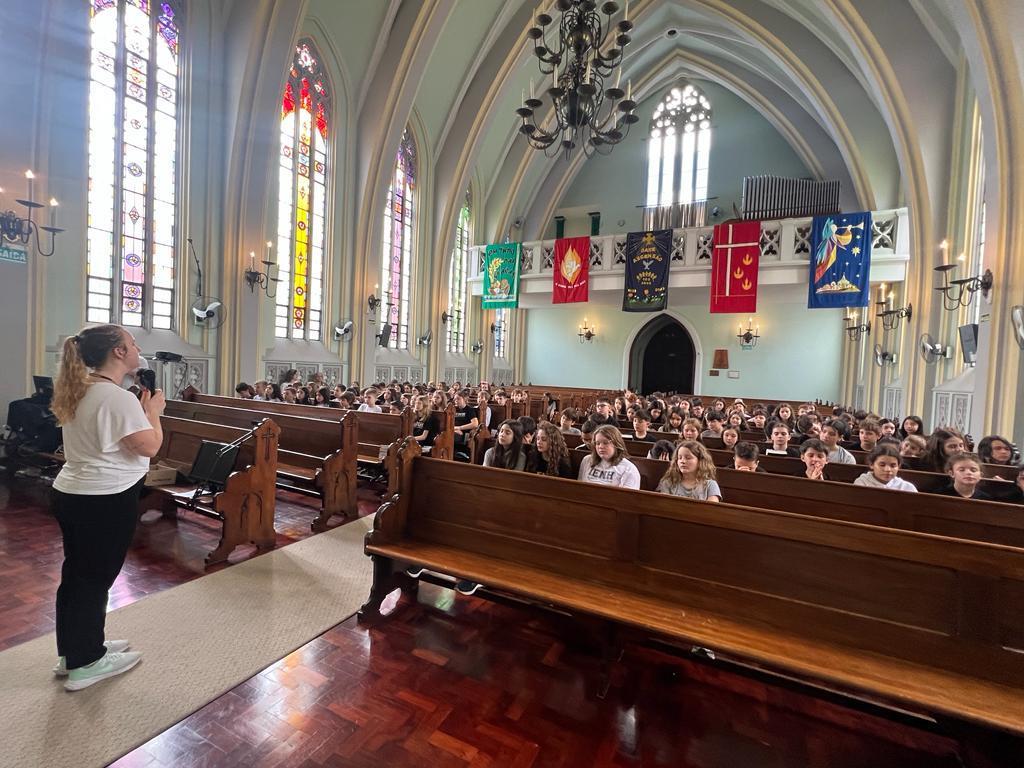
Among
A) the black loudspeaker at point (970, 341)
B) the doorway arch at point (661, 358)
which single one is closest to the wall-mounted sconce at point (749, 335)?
the doorway arch at point (661, 358)

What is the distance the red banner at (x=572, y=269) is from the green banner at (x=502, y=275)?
132 centimetres

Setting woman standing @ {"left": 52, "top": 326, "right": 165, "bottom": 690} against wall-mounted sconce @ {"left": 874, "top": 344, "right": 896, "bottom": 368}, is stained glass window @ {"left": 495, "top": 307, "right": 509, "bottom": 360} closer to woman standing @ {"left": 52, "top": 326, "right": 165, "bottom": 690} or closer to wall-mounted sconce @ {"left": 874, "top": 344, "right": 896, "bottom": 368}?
wall-mounted sconce @ {"left": 874, "top": 344, "right": 896, "bottom": 368}

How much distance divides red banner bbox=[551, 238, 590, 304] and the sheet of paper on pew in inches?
419

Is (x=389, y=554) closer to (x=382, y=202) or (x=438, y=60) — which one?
(x=382, y=202)

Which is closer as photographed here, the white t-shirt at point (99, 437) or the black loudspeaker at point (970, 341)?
the white t-shirt at point (99, 437)

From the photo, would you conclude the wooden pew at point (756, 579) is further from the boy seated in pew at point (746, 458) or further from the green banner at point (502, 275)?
the green banner at point (502, 275)

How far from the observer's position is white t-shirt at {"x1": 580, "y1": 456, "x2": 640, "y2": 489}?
3.52 metres

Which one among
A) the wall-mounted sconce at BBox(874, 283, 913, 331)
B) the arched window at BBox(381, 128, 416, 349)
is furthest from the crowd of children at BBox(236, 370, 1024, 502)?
the arched window at BBox(381, 128, 416, 349)

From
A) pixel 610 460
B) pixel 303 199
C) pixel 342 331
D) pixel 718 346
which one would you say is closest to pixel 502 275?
pixel 342 331

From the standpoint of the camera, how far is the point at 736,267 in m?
12.0

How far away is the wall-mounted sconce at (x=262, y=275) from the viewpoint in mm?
9883

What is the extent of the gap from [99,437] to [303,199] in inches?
427

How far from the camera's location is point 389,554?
302 cm

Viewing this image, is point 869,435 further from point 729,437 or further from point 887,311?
point 887,311
